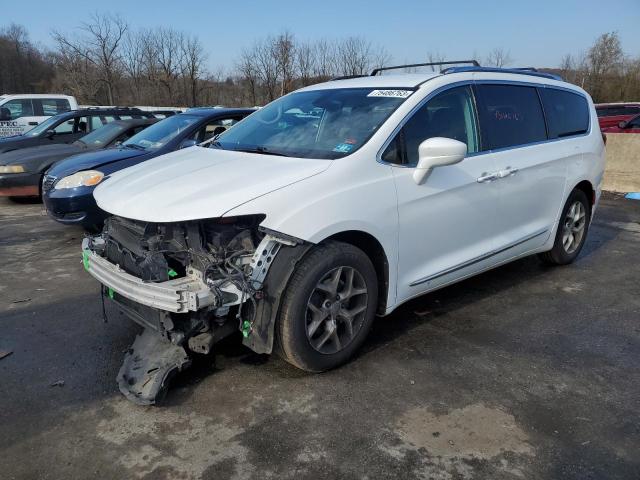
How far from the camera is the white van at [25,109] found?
13477 millimetres

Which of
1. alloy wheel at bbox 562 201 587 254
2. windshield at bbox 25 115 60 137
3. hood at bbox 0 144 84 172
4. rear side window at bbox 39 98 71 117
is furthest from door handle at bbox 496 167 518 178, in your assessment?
rear side window at bbox 39 98 71 117

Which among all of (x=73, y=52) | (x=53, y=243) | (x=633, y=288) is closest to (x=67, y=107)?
(x=53, y=243)

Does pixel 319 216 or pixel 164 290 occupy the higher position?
pixel 319 216

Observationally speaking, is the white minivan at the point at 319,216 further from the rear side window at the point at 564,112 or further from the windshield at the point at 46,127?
the windshield at the point at 46,127

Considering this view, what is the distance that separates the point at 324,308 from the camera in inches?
125

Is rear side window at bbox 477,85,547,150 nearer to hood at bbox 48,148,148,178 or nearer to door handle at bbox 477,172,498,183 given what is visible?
door handle at bbox 477,172,498,183

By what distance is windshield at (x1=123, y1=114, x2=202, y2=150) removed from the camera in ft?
21.6

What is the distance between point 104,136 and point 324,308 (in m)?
6.32

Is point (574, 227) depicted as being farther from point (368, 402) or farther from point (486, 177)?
point (368, 402)

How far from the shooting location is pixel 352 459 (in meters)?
2.51

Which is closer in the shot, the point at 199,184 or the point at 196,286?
the point at 196,286

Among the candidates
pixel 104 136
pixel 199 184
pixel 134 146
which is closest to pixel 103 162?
pixel 134 146

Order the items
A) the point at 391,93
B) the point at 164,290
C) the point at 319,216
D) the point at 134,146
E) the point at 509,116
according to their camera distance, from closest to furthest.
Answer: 1. the point at 164,290
2. the point at 319,216
3. the point at 391,93
4. the point at 509,116
5. the point at 134,146

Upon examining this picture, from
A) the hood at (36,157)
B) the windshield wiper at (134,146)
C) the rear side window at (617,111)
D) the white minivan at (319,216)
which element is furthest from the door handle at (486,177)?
the rear side window at (617,111)
